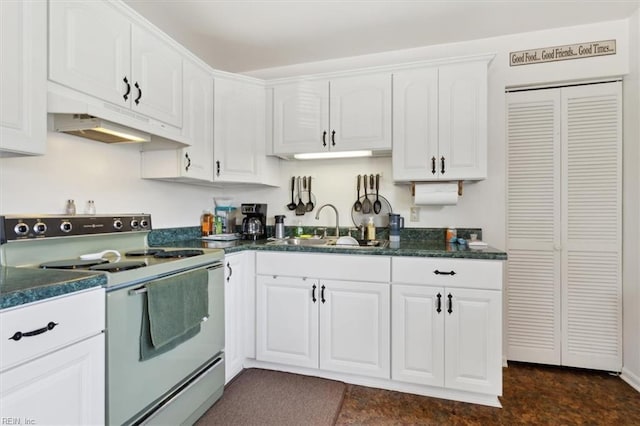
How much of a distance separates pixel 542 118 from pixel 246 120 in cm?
234

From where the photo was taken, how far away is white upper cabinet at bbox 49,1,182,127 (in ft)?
4.56

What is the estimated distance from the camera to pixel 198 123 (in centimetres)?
228

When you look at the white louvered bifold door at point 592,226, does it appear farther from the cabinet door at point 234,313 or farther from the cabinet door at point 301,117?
the cabinet door at point 234,313

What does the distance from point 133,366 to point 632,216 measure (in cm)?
313

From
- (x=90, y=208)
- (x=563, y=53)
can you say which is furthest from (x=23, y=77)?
(x=563, y=53)

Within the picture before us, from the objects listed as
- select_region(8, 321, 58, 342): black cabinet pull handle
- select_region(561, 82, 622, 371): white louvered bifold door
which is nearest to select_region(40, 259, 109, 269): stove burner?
select_region(8, 321, 58, 342): black cabinet pull handle

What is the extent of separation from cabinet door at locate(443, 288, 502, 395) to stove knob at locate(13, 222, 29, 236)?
2.23 meters

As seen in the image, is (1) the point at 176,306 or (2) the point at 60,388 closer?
(2) the point at 60,388

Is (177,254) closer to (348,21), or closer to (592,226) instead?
(348,21)

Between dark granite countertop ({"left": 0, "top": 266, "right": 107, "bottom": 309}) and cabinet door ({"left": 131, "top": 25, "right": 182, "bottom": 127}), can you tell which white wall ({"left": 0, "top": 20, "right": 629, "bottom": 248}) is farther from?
dark granite countertop ({"left": 0, "top": 266, "right": 107, "bottom": 309})

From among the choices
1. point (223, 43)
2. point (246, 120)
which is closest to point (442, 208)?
point (246, 120)

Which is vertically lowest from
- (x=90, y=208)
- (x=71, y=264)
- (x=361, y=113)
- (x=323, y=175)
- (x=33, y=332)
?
(x=33, y=332)

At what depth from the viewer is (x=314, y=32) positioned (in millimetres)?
2318

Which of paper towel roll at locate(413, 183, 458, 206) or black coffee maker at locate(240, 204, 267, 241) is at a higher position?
paper towel roll at locate(413, 183, 458, 206)
